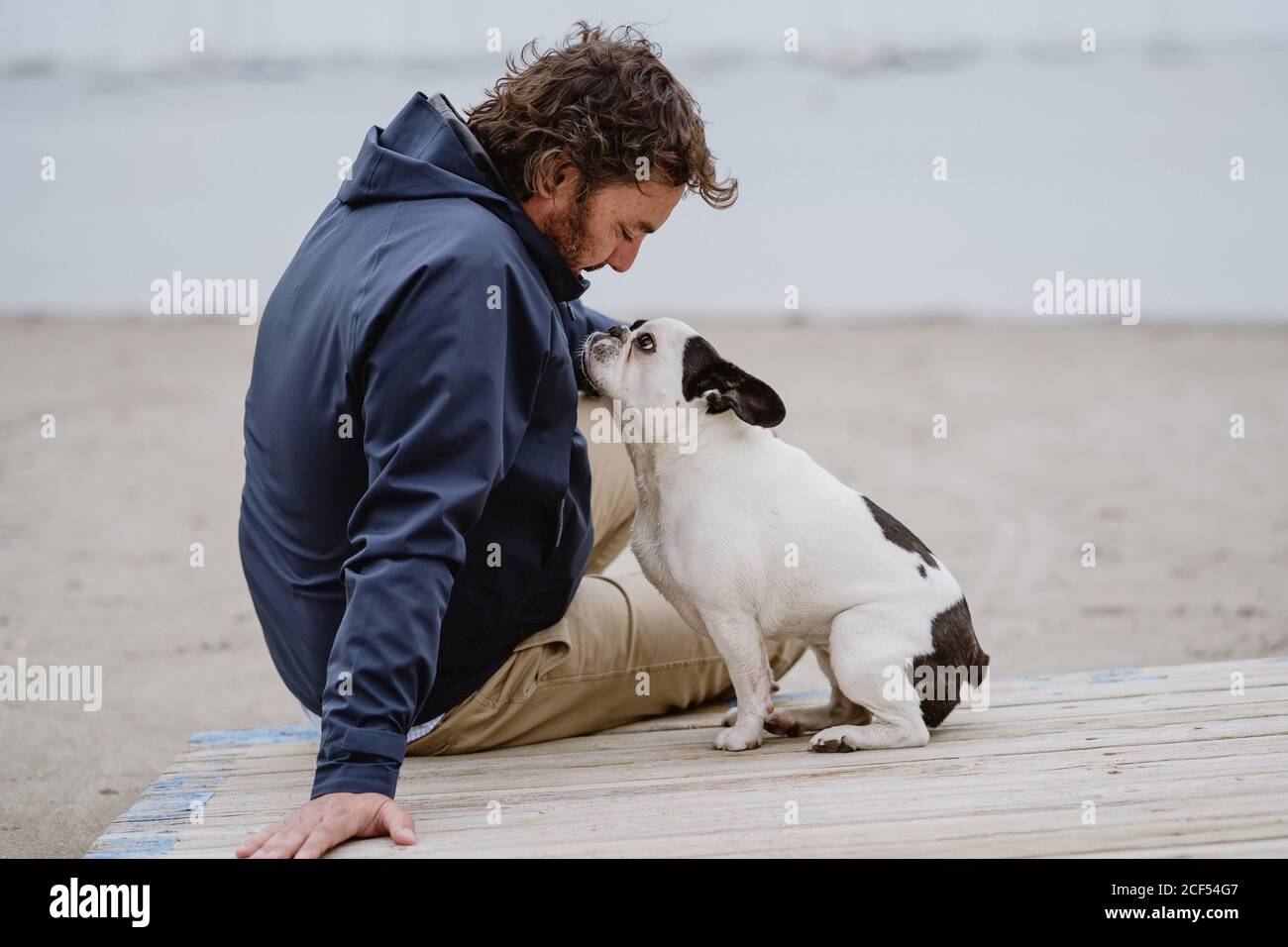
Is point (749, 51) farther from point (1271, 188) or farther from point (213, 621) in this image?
point (213, 621)

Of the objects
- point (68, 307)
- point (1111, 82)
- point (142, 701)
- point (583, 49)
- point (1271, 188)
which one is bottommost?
point (142, 701)

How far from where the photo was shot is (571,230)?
3.22 meters

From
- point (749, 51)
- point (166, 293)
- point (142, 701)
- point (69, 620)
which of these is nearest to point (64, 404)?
point (166, 293)

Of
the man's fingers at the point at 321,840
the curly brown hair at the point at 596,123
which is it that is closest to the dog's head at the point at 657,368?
the curly brown hair at the point at 596,123

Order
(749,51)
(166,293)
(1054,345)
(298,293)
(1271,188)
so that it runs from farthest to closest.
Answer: (749,51), (1271,188), (166,293), (1054,345), (298,293)

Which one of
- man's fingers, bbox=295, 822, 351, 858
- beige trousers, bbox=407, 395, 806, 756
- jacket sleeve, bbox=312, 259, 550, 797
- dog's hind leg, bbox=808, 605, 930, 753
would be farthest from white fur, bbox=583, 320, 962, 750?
man's fingers, bbox=295, 822, 351, 858

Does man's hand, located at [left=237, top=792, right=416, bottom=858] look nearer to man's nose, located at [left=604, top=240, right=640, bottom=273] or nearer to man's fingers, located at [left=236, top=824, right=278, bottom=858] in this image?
man's fingers, located at [left=236, top=824, right=278, bottom=858]

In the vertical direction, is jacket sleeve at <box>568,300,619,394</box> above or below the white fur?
above

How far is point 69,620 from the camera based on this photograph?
743 centimetres

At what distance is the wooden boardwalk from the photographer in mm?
2588

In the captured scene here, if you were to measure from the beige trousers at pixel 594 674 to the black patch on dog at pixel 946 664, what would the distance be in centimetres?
82

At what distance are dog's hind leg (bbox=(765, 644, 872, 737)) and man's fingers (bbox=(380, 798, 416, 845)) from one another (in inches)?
53.7

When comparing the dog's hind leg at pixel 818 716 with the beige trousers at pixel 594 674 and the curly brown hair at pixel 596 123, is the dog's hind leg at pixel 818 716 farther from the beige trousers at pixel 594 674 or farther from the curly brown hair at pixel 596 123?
the curly brown hair at pixel 596 123

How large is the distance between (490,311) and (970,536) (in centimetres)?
725
